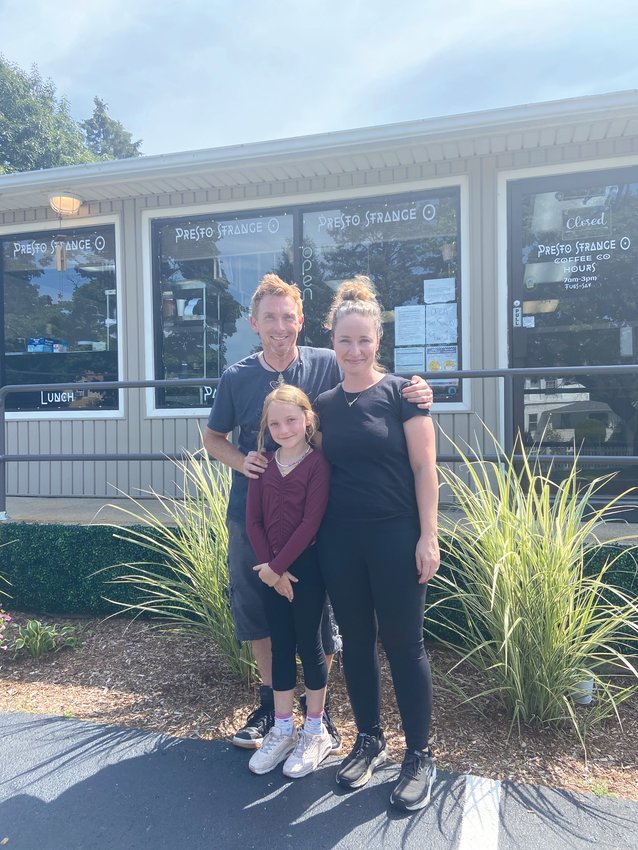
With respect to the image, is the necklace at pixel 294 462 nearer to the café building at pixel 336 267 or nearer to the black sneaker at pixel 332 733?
the black sneaker at pixel 332 733

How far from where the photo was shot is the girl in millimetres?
2328

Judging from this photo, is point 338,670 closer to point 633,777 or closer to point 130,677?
point 130,677

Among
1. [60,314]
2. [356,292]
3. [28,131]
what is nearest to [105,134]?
[28,131]

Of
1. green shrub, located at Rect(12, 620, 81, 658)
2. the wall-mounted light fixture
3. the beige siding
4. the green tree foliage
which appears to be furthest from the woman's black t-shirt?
the green tree foliage

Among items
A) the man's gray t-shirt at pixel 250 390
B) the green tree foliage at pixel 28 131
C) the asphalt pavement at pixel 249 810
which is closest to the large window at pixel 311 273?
the man's gray t-shirt at pixel 250 390

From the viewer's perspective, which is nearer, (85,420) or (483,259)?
(483,259)

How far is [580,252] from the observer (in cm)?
504

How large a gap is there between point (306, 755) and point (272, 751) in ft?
0.47

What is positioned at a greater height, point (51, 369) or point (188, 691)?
point (51, 369)

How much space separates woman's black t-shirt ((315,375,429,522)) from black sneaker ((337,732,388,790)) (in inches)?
35.0

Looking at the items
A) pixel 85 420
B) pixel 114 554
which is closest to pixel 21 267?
pixel 85 420

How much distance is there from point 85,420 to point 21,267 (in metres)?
1.76

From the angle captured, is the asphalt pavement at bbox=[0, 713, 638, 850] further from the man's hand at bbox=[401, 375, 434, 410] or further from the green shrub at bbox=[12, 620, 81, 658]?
the man's hand at bbox=[401, 375, 434, 410]

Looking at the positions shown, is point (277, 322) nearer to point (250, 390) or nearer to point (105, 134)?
point (250, 390)
